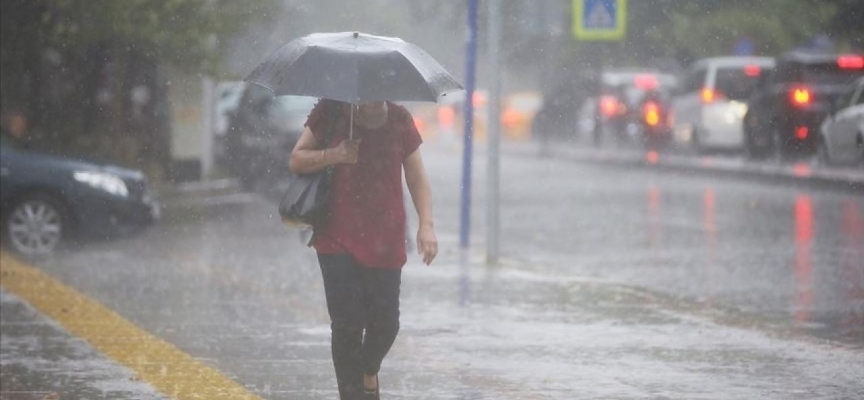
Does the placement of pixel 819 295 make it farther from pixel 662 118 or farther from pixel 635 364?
pixel 662 118

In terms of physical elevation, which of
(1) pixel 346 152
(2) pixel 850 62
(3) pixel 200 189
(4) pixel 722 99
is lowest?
(3) pixel 200 189

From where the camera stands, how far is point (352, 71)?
7414 mm

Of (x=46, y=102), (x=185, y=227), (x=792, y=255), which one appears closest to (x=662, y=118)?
(x=46, y=102)

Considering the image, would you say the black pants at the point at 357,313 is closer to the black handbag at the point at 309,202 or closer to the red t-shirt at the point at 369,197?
the red t-shirt at the point at 369,197

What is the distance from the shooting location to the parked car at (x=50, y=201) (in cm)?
1723

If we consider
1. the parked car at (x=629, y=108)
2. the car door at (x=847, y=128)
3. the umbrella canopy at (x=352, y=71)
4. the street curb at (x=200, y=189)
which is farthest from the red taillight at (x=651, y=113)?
the umbrella canopy at (x=352, y=71)

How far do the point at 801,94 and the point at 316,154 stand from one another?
2447cm

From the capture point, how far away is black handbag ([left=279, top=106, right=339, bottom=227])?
7.46 meters

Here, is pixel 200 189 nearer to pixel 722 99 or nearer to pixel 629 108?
pixel 722 99

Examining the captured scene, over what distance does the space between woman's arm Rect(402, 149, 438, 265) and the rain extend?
0.02 m

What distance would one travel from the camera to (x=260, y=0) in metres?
26.4

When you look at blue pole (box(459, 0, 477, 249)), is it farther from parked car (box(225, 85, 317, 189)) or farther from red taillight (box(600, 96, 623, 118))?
red taillight (box(600, 96, 623, 118))

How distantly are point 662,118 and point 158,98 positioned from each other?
1479cm

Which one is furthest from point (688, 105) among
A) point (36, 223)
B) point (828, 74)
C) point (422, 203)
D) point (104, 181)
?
point (422, 203)
